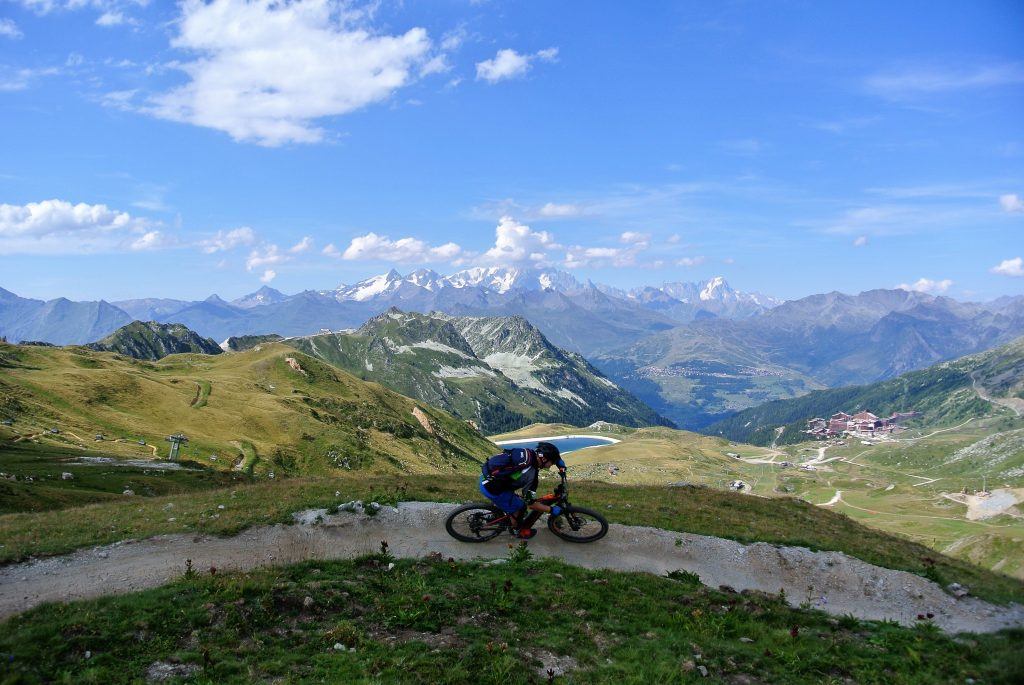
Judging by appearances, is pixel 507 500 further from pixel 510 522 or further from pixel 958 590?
pixel 958 590

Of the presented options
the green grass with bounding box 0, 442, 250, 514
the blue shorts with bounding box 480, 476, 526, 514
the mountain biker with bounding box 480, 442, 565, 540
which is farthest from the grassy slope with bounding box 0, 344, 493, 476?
the mountain biker with bounding box 480, 442, 565, 540

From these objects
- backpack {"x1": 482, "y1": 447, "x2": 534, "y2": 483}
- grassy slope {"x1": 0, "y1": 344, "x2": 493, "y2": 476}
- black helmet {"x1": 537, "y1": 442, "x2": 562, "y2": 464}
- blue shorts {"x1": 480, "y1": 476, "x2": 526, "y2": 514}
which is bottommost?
grassy slope {"x1": 0, "y1": 344, "x2": 493, "y2": 476}

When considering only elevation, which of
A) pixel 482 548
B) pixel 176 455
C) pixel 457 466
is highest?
pixel 482 548

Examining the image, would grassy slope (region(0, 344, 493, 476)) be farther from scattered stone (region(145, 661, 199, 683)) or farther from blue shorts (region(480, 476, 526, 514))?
scattered stone (region(145, 661, 199, 683))

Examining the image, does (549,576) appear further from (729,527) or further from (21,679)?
(729,527)

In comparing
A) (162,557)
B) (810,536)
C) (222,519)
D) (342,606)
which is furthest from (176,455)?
(810,536)

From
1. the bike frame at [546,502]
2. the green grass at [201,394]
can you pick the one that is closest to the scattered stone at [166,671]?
the bike frame at [546,502]

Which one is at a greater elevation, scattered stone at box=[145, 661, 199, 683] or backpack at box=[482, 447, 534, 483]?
backpack at box=[482, 447, 534, 483]

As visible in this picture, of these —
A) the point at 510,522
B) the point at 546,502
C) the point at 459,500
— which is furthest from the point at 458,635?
the point at 459,500

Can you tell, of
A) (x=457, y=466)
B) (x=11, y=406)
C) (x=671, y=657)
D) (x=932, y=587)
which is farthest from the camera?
(x=457, y=466)

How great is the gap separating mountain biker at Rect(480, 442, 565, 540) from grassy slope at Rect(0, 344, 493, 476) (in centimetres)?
6144

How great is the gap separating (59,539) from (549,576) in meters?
18.1

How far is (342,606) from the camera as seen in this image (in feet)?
49.7

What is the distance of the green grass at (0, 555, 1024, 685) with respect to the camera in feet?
39.0
